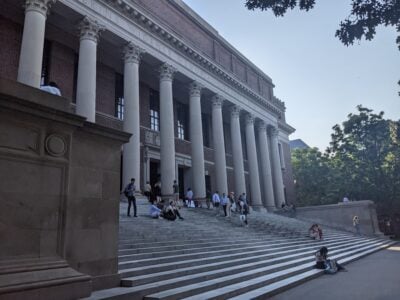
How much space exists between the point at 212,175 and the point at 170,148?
1075 cm

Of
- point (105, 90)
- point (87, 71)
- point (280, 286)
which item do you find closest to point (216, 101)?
point (105, 90)

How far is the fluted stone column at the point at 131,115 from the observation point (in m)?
17.5

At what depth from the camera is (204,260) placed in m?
9.79

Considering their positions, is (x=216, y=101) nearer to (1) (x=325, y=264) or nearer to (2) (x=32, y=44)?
(2) (x=32, y=44)

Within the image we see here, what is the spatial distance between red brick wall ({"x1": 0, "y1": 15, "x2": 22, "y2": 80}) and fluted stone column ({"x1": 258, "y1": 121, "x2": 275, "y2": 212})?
72.9 feet

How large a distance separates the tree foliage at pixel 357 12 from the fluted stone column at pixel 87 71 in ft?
35.3

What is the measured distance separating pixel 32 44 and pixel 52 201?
10859 mm

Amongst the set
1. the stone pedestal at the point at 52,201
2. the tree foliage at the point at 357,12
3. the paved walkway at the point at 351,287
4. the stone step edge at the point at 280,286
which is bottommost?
the paved walkway at the point at 351,287

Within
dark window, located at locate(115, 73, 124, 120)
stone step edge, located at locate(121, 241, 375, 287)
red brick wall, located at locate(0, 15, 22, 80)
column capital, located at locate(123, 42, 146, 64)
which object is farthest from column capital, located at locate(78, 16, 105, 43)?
stone step edge, located at locate(121, 241, 375, 287)

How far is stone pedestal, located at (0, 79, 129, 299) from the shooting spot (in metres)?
4.91

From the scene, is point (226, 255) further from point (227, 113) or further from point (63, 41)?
point (227, 113)

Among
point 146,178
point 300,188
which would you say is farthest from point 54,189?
point 300,188

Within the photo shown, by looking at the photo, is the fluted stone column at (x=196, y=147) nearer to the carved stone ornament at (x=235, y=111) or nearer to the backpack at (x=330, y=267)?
the carved stone ornament at (x=235, y=111)

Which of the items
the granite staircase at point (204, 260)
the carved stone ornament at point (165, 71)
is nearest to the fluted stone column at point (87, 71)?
the granite staircase at point (204, 260)
